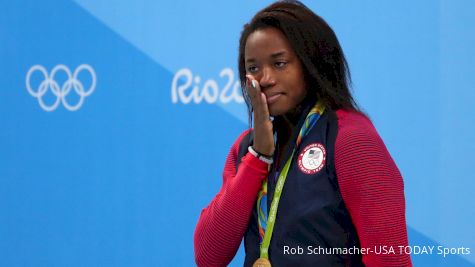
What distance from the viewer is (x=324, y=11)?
7.50 feet

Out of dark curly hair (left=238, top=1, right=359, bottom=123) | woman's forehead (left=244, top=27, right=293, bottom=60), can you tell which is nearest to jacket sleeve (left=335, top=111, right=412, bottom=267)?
dark curly hair (left=238, top=1, right=359, bottom=123)

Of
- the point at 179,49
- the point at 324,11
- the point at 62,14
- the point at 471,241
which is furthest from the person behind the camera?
the point at 62,14

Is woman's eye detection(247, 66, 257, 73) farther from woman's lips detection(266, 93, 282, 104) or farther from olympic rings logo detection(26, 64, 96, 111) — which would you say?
olympic rings logo detection(26, 64, 96, 111)

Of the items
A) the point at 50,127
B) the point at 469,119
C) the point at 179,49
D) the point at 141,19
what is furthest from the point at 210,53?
the point at 469,119

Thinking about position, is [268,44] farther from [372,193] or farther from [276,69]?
[372,193]

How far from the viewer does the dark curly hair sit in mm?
1239

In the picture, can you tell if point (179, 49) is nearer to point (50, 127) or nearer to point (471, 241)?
point (50, 127)

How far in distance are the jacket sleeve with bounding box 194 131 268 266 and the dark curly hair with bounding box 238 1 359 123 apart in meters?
0.19

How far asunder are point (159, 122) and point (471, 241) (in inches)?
46.6

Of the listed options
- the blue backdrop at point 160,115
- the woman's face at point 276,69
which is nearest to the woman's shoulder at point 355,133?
the woman's face at point 276,69

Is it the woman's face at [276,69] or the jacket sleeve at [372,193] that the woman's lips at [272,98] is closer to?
the woman's face at [276,69]

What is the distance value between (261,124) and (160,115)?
1.25 m

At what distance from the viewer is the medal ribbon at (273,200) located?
3.97 feet

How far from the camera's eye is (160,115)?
97.7 inches
